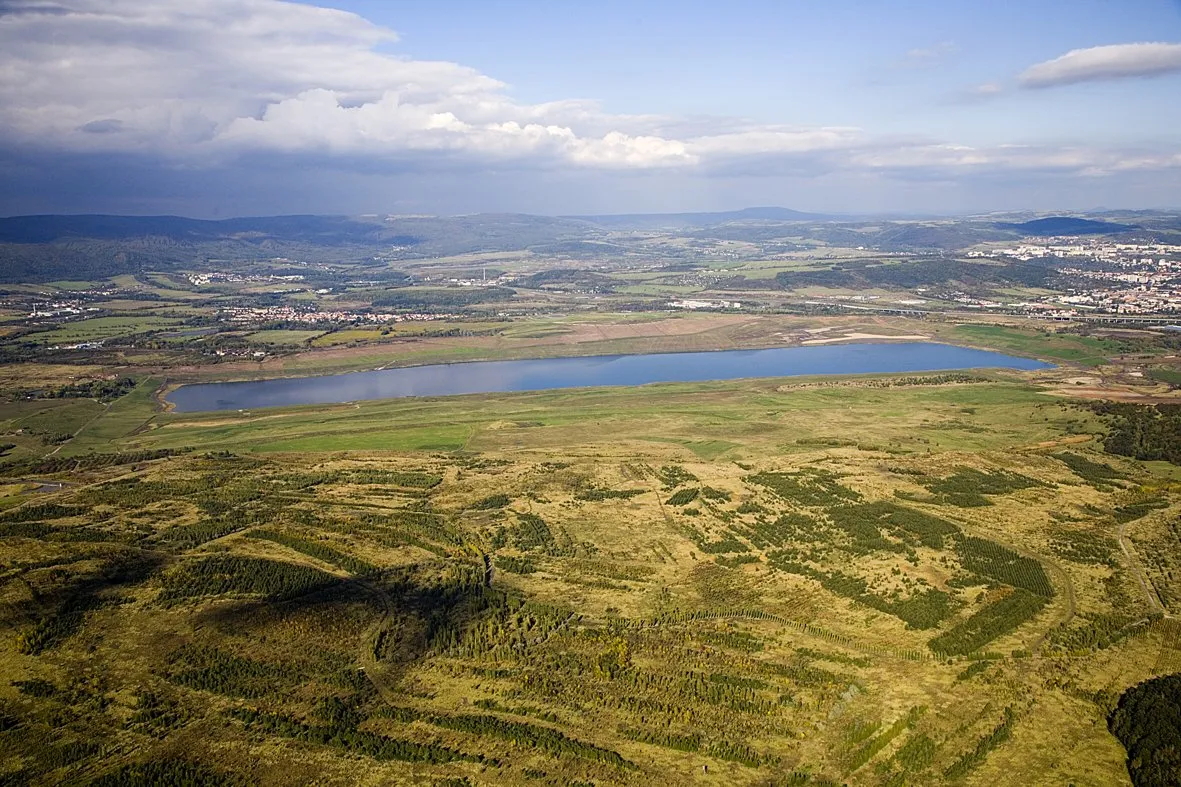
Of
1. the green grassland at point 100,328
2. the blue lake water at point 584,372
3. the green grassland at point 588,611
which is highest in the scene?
the green grassland at point 100,328

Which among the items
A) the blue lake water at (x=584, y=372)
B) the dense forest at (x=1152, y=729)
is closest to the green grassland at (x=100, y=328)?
the blue lake water at (x=584, y=372)

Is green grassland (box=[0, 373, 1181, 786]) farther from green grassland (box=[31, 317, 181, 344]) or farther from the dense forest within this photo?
green grassland (box=[31, 317, 181, 344])

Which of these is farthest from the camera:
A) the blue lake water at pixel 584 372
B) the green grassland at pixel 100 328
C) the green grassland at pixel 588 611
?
the green grassland at pixel 100 328

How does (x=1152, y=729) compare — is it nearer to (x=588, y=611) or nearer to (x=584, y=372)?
(x=588, y=611)

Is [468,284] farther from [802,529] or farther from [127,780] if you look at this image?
[127,780]

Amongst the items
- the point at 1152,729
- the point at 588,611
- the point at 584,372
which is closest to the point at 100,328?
the point at 584,372

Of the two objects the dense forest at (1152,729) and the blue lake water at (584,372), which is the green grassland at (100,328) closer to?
the blue lake water at (584,372)

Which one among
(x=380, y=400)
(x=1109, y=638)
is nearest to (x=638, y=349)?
(x=380, y=400)
